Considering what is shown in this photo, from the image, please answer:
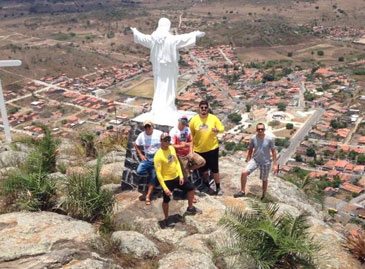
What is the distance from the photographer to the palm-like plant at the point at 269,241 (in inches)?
165

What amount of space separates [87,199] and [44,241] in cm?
95

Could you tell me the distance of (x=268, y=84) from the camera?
55.8 m

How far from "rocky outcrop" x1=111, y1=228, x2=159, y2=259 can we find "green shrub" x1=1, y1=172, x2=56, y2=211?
1.18 m

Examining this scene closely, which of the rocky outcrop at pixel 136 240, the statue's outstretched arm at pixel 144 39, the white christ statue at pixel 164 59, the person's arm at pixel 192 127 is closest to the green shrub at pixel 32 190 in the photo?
the rocky outcrop at pixel 136 240

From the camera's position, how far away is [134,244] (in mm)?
4863

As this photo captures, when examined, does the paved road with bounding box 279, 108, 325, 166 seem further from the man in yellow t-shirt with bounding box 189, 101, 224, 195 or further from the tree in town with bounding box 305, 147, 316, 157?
the man in yellow t-shirt with bounding box 189, 101, 224, 195

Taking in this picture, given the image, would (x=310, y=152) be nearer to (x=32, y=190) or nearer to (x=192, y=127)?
(x=192, y=127)

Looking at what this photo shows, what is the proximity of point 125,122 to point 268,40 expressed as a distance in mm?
48422

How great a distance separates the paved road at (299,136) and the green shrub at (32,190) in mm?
28484

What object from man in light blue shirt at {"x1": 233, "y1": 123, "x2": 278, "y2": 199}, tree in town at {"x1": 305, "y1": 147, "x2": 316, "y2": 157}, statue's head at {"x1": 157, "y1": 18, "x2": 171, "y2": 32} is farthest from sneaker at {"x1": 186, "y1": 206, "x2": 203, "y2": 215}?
tree in town at {"x1": 305, "y1": 147, "x2": 316, "y2": 157}

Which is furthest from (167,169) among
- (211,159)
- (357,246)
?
(357,246)

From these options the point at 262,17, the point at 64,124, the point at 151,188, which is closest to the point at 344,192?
the point at 151,188

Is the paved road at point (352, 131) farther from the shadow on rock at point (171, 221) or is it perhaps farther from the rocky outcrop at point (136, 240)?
the shadow on rock at point (171, 221)

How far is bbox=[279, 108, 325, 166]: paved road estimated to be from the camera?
1318 inches
